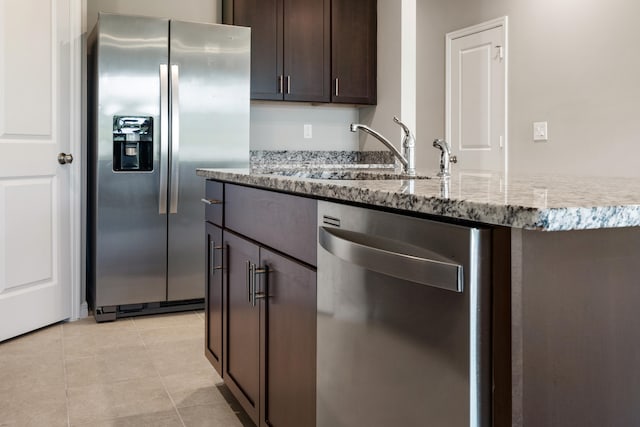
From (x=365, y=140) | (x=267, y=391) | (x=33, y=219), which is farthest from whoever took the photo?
(x=365, y=140)

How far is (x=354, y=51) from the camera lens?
439cm

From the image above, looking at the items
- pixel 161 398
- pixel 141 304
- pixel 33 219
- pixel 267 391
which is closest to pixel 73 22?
pixel 33 219

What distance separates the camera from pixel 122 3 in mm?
3848

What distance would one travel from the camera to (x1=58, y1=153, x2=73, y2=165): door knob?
326 centimetres

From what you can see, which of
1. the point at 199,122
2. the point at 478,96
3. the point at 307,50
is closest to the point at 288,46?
the point at 307,50

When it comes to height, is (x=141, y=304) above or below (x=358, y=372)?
below

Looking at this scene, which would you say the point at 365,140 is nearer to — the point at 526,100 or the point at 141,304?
the point at 526,100

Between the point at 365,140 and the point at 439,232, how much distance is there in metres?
3.83

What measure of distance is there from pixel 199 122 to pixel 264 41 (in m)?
0.90

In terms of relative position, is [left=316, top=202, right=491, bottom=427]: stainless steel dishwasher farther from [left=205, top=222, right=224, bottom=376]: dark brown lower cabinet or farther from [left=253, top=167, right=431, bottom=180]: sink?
[left=205, top=222, right=224, bottom=376]: dark brown lower cabinet

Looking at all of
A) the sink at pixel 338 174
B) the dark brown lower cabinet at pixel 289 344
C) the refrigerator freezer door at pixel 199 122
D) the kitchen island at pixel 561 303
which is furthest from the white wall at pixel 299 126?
the kitchen island at pixel 561 303

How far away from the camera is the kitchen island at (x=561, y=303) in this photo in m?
0.81

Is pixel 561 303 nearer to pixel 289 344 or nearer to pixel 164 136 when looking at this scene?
pixel 289 344

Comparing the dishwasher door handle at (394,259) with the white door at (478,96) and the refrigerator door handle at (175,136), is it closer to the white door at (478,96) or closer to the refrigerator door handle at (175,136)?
the refrigerator door handle at (175,136)
